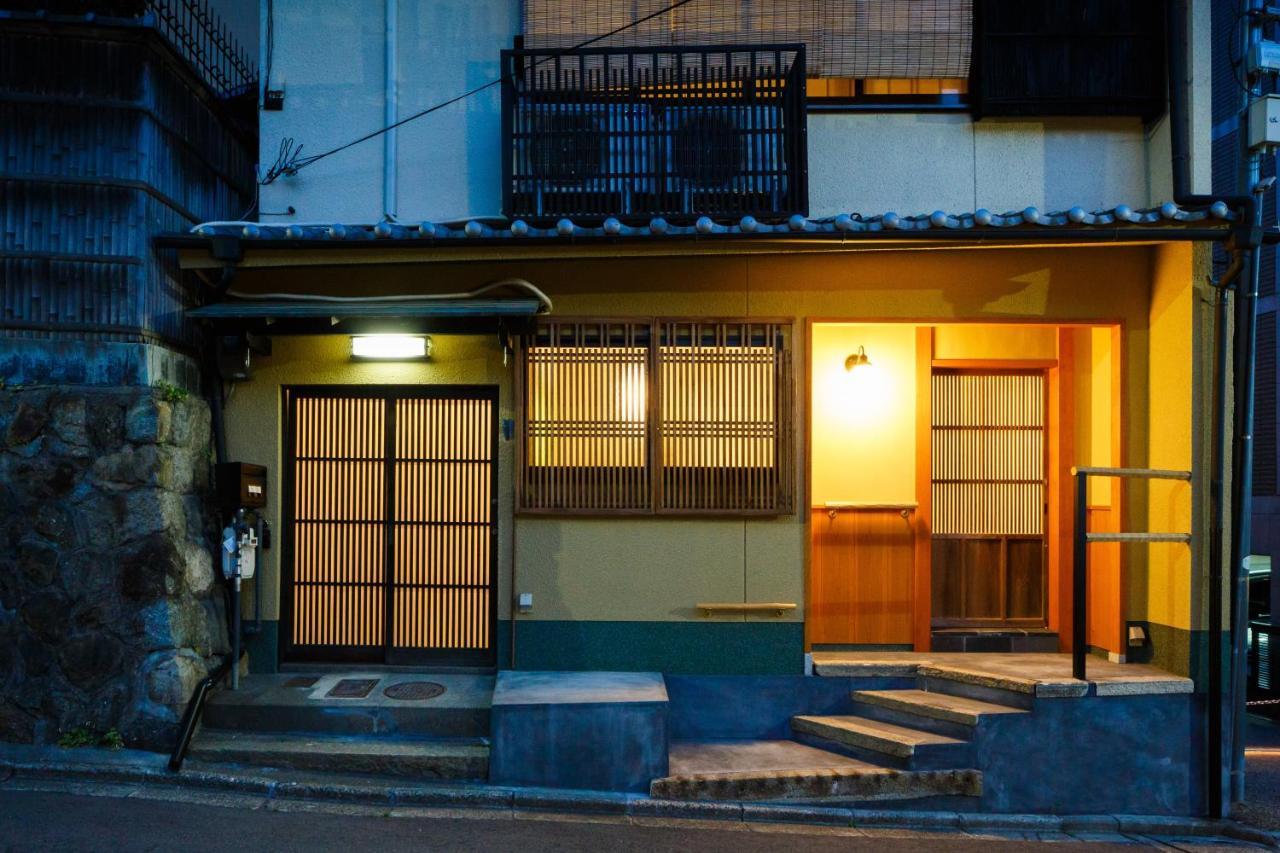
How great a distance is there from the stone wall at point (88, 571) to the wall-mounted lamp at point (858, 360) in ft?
22.4

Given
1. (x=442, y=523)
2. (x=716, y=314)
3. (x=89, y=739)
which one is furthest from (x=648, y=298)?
(x=89, y=739)

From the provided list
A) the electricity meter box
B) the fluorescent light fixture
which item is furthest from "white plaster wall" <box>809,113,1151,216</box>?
the electricity meter box

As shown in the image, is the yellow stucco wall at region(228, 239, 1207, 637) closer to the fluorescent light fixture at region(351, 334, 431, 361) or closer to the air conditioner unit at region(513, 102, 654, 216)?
the fluorescent light fixture at region(351, 334, 431, 361)

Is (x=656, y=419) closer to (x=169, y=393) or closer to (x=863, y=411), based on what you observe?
(x=863, y=411)

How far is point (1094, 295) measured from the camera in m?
9.05

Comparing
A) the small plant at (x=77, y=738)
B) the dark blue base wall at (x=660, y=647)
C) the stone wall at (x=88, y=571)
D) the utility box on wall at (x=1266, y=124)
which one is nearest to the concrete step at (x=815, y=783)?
the dark blue base wall at (x=660, y=647)

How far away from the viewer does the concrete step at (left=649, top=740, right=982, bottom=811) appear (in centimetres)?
738

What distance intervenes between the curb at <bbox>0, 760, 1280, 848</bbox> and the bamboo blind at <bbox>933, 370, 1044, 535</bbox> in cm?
360

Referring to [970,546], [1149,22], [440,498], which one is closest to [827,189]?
[1149,22]

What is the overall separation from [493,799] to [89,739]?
3.49m

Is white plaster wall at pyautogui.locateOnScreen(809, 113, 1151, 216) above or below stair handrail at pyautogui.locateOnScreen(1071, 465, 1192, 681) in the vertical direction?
above

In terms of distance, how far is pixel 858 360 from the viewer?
10039 mm

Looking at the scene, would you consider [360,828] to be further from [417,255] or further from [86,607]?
[417,255]

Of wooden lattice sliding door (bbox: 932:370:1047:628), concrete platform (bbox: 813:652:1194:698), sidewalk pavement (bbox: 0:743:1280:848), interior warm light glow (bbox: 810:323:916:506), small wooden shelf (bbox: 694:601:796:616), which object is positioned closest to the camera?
sidewalk pavement (bbox: 0:743:1280:848)
